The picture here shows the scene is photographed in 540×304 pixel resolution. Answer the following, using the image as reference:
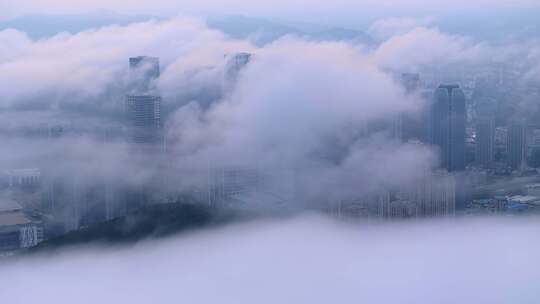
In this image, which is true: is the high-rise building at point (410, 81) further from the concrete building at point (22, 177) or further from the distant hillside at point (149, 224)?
the concrete building at point (22, 177)

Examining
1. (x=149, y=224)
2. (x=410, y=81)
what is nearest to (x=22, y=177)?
(x=149, y=224)

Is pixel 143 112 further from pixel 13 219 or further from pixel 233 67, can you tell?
pixel 13 219

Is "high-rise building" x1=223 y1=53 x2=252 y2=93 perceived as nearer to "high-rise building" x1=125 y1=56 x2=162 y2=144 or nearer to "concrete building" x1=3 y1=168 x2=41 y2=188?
"high-rise building" x1=125 y1=56 x2=162 y2=144

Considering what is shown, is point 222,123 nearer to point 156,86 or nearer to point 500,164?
point 156,86

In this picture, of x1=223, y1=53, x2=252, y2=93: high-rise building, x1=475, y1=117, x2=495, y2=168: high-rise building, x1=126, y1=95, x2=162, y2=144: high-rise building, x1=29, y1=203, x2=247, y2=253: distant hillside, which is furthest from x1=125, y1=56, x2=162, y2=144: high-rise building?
x1=475, y1=117, x2=495, y2=168: high-rise building

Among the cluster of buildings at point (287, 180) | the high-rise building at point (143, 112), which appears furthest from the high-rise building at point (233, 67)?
the high-rise building at point (143, 112)

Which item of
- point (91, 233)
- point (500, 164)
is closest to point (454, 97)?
point (500, 164)
